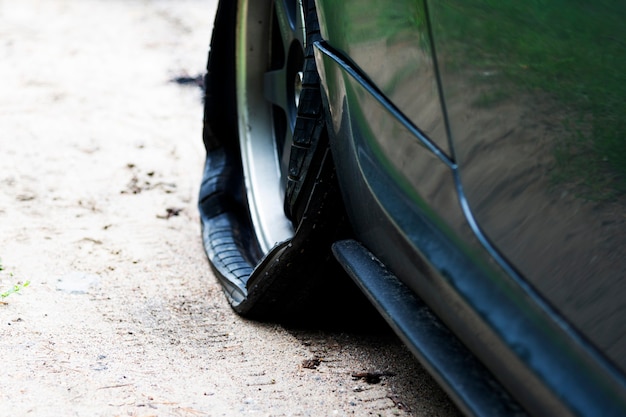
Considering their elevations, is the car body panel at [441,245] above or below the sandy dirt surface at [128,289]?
above

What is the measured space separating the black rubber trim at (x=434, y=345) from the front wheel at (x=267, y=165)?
26 cm

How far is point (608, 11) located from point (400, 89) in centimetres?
42

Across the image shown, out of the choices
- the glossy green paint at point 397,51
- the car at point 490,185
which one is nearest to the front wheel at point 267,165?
the car at point 490,185

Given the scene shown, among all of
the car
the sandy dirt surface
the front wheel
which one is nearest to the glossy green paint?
the car

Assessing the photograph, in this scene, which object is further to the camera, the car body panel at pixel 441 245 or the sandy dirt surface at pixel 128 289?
the sandy dirt surface at pixel 128 289

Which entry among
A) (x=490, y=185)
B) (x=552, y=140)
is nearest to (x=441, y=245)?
(x=490, y=185)

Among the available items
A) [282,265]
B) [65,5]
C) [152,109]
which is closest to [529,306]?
[282,265]

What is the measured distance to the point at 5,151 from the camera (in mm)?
3414

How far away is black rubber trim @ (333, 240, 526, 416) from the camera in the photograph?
118cm

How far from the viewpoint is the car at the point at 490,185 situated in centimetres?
108

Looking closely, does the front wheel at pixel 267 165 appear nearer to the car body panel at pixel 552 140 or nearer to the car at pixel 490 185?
the car at pixel 490 185

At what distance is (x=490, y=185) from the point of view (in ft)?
3.93

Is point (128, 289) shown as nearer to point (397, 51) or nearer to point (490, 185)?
point (397, 51)

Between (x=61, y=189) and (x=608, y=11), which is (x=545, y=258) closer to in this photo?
(x=608, y=11)
